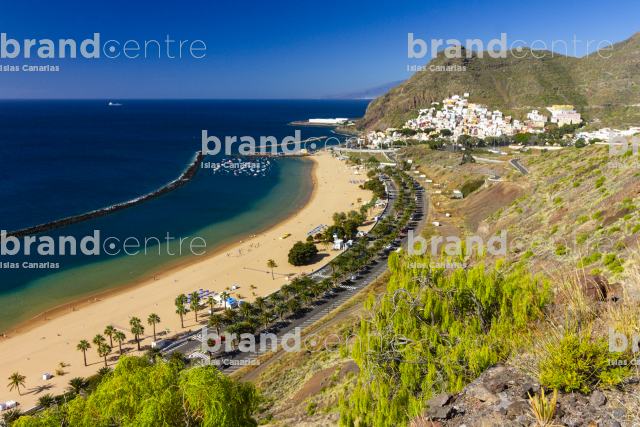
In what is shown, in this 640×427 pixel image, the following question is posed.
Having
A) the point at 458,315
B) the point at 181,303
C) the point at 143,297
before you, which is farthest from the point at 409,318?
the point at 143,297

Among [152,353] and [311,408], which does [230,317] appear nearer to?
[152,353]

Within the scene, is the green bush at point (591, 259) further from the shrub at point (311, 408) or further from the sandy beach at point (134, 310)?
the sandy beach at point (134, 310)

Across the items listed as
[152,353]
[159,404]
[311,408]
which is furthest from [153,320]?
[159,404]

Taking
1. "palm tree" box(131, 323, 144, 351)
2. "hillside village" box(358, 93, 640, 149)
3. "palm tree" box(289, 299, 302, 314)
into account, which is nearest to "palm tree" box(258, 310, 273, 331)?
"palm tree" box(289, 299, 302, 314)

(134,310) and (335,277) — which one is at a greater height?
(335,277)

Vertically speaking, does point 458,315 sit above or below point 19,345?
above

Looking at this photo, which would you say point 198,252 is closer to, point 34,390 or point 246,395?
point 34,390

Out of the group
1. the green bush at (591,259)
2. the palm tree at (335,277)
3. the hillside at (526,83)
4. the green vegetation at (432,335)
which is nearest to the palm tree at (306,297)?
the palm tree at (335,277)
